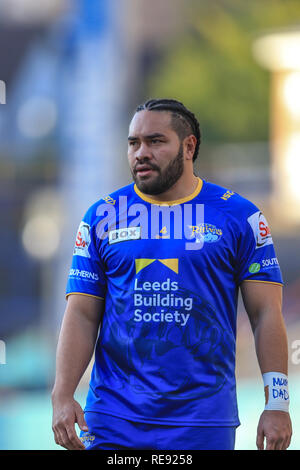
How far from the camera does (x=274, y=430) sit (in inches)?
149

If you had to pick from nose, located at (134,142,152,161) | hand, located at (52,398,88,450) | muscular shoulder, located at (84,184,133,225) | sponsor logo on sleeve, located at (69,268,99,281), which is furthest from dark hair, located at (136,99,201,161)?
hand, located at (52,398,88,450)

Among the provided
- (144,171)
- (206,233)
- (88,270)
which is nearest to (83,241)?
(88,270)

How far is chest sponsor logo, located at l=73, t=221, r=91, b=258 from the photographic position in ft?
13.3

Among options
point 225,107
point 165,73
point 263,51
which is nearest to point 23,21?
point 165,73

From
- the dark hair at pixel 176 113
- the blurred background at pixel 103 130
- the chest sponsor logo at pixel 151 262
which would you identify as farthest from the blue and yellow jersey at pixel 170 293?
the blurred background at pixel 103 130

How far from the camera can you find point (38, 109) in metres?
22.2

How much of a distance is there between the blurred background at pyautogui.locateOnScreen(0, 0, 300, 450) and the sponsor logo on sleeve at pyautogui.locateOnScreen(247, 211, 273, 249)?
2623mm

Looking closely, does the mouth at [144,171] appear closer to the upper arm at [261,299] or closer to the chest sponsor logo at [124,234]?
the chest sponsor logo at [124,234]

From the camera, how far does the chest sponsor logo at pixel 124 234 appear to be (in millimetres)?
3947

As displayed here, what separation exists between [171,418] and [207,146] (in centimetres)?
2701

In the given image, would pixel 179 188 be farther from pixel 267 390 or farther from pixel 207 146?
pixel 207 146

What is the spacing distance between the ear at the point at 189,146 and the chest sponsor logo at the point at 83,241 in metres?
0.56

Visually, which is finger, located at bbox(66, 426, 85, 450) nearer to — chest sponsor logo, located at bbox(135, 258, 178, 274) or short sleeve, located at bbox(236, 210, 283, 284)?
chest sponsor logo, located at bbox(135, 258, 178, 274)

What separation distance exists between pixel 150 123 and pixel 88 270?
715 millimetres
